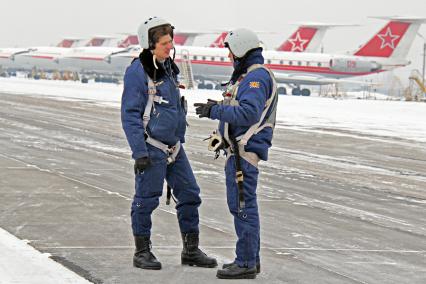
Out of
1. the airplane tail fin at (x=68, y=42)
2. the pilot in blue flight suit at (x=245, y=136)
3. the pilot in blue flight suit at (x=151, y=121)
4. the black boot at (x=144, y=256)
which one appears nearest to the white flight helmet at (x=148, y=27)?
the pilot in blue flight suit at (x=151, y=121)

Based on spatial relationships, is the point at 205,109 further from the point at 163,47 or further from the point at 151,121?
the point at 163,47

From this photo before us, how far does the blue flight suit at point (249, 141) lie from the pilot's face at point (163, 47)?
56 cm

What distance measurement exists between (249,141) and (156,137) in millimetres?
760

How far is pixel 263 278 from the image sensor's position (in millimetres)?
7375

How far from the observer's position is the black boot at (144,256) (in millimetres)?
7426

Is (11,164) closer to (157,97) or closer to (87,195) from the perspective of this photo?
(87,195)

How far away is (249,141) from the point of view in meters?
7.27

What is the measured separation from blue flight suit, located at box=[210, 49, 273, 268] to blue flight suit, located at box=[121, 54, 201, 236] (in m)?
0.46

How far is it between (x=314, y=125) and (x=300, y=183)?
1470 centimetres

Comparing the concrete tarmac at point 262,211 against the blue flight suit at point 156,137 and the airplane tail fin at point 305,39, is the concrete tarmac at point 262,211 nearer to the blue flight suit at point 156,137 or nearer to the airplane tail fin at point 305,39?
the blue flight suit at point 156,137

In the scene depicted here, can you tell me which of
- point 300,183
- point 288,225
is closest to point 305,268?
point 288,225

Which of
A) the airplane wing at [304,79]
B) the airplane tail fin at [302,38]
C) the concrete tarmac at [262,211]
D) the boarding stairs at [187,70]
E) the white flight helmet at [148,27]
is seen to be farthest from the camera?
the airplane tail fin at [302,38]

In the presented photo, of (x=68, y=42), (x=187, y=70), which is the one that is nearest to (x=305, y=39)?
(x=187, y=70)

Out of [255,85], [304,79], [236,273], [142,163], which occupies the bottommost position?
[304,79]
